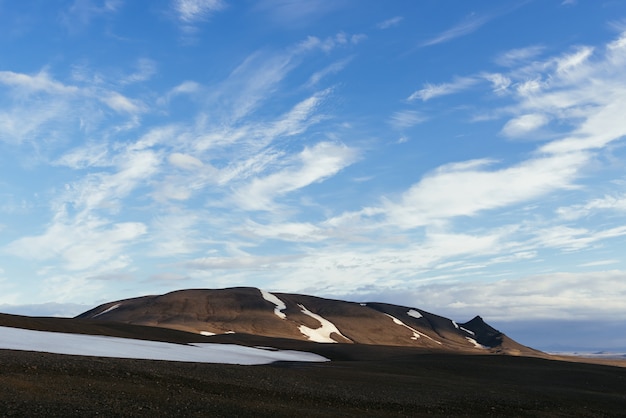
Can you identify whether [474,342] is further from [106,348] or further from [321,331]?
[106,348]

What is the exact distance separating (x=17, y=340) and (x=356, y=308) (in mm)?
139751

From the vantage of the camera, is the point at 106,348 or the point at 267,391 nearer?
the point at 267,391

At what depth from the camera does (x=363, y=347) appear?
89875 mm

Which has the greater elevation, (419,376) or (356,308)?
(356,308)

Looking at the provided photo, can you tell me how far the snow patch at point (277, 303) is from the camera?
521 feet

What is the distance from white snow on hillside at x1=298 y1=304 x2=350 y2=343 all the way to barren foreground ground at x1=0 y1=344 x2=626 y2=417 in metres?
87.6

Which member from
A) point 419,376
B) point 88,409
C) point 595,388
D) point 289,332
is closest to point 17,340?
point 88,409

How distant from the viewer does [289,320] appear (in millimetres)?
152125

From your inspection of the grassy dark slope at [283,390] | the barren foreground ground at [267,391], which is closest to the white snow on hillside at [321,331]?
the grassy dark slope at [283,390]

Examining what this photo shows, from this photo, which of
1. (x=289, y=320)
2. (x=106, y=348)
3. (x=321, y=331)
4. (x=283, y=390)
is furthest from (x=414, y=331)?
(x=283, y=390)

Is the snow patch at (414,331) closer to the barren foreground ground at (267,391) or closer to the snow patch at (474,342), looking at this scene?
the snow patch at (474,342)

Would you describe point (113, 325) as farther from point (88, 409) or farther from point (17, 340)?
point (88, 409)

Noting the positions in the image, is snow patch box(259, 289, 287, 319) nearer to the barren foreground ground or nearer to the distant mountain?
the distant mountain

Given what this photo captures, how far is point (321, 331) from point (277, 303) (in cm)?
2788
